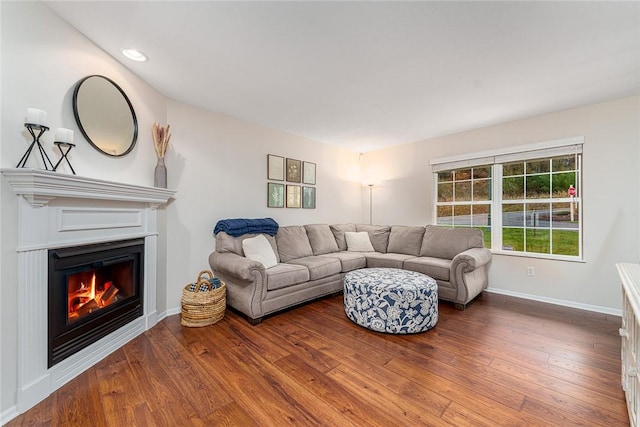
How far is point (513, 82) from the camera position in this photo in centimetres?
242

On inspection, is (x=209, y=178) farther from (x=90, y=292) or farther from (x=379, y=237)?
(x=379, y=237)

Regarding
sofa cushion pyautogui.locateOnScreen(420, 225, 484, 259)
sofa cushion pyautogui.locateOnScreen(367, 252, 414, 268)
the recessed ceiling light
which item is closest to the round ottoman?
sofa cushion pyautogui.locateOnScreen(367, 252, 414, 268)

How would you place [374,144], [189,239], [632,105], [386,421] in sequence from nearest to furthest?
[386,421] → [632,105] → [189,239] → [374,144]

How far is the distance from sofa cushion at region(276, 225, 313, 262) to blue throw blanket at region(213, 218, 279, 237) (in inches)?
5.8

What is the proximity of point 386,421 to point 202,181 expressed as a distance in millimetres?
2852

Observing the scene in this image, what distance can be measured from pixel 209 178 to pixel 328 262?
5.98 ft

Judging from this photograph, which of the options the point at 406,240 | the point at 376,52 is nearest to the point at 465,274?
the point at 406,240

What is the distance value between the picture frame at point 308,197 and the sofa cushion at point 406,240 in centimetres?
142

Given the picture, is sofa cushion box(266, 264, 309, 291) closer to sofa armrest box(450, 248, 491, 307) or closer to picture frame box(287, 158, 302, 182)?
picture frame box(287, 158, 302, 182)

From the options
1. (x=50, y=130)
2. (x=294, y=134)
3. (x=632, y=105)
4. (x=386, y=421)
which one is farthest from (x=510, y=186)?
(x=50, y=130)

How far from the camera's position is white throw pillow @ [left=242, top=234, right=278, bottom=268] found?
2928 mm

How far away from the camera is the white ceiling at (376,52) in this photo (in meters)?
1.59

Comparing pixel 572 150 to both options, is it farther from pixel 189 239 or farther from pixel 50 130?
pixel 50 130

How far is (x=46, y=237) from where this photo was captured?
1592mm
